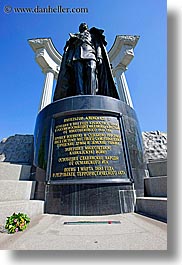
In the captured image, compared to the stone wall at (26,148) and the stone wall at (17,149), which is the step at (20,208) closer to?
the stone wall at (17,149)

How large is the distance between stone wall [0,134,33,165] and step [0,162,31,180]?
2.58 meters

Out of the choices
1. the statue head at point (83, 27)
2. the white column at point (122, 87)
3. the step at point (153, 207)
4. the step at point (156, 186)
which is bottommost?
the step at point (153, 207)

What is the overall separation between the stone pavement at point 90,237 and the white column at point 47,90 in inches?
533

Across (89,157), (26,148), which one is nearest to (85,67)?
(89,157)

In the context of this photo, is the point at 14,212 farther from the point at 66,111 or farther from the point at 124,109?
the point at 124,109

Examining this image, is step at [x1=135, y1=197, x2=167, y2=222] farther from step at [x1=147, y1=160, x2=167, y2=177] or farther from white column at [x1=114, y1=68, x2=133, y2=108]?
white column at [x1=114, y1=68, x2=133, y2=108]

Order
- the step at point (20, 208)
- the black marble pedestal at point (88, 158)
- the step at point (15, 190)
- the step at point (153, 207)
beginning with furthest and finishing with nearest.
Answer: the black marble pedestal at point (88, 158) → the step at point (15, 190) → the step at point (153, 207) → the step at point (20, 208)

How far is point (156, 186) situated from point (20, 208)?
3510mm

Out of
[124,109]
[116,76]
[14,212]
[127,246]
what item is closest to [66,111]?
[124,109]

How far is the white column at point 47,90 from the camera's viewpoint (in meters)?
15.7

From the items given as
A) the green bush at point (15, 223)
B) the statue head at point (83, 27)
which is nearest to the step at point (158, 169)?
the green bush at point (15, 223)

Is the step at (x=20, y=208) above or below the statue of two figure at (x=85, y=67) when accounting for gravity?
below

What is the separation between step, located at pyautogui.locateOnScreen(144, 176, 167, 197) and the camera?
15.1ft

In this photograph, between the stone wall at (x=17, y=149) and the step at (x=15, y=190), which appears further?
the stone wall at (x=17, y=149)
